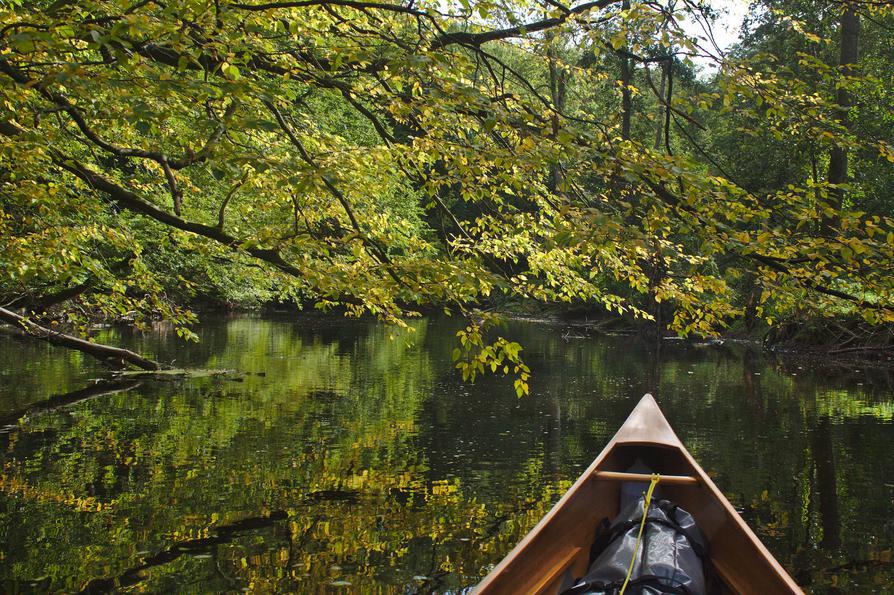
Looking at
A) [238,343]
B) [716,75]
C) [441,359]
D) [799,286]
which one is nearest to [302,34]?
[716,75]

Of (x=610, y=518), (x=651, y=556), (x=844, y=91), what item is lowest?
(x=610, y=518)

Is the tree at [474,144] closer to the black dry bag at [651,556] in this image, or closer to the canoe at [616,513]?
the canoe at [616,513]

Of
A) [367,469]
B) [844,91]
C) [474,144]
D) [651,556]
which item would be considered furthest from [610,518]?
[844,91]

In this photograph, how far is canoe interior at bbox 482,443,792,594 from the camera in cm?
383

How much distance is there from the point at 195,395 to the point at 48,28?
10.3 m

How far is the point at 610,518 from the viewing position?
5.45 m

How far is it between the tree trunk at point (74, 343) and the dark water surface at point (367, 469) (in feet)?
1.99

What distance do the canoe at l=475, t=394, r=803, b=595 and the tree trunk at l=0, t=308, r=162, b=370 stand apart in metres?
7.30

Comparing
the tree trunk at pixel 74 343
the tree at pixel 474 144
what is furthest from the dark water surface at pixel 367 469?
the tree at pixel 474 144

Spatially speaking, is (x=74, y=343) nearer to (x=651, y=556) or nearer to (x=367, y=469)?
(x=367, y=469)

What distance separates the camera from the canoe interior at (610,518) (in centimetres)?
383

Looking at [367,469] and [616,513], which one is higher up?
[616,513]

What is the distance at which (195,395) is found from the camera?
1346 centimetres

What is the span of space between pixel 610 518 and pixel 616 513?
10 centimetres
